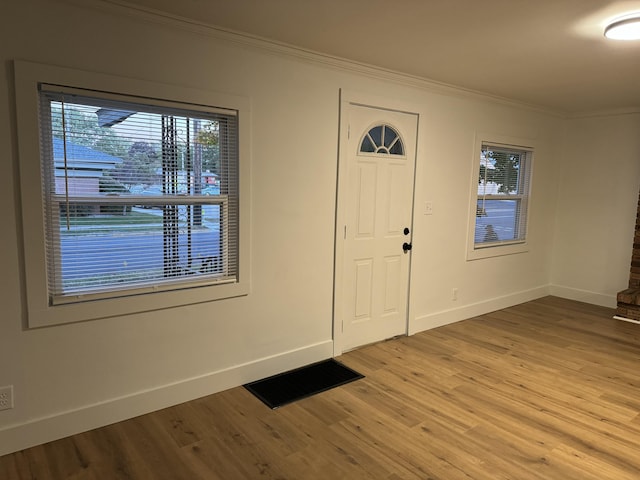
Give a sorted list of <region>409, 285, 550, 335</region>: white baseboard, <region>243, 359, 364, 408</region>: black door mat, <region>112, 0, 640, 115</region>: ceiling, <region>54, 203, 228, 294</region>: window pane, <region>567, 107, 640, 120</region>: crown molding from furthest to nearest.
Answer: <region>567, 107, 640, 120</region>: crown molding
<region>409, 285, 550, 335</region>: white baseboard
<region>243, 359, 364, 408</region>: black door mat
<region>54, 203, 228, 294</region>: window pane
<region>112, 0, 640, 115</region>: ceiling

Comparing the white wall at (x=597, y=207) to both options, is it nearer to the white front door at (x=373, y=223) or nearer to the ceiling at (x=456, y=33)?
the ceiling at (x=456, y=33)

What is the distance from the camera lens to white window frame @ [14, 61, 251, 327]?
2217 millimetres

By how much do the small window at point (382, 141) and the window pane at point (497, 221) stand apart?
1463mm

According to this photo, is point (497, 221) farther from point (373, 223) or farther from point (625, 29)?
point (625, 29)

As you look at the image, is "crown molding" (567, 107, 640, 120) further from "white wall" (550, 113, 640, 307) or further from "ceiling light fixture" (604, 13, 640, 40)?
"ceiling light fixture" (604, 13, 640, 40)

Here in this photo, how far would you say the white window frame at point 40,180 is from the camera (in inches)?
87.3

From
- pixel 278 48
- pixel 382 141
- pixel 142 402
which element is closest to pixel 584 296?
pixel 382 141

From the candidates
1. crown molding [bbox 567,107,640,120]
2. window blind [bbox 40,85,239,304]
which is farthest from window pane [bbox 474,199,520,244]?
Result: window blind [bbox 40,85,239,304]

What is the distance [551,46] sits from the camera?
291 cm

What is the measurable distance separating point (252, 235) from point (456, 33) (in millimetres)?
1824

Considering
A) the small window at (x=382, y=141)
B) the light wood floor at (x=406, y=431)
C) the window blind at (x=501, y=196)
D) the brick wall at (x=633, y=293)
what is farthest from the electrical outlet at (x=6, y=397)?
the brick wall at (x=633, y=293)

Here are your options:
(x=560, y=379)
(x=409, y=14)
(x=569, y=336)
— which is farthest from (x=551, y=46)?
(x=569, y=336)

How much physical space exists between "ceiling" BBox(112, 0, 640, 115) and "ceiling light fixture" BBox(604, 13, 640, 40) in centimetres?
8

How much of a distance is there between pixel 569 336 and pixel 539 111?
2629 mm
